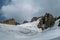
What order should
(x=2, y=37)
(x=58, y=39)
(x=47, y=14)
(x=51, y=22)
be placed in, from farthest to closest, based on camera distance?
1. (x=47, y=14)
2. (x=51, y=22)
3. (x=2, y=37)
4. (x=58, y=39)

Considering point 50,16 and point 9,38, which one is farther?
point 50,16

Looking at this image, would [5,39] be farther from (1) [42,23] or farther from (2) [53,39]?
(1) [42,23]

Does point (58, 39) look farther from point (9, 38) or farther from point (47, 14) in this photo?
point (47, 14)

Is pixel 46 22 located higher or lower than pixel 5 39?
higher

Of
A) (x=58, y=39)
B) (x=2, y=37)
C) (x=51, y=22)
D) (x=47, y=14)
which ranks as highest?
(x=47, y=14)

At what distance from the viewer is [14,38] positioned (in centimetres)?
1510

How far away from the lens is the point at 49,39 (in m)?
13.9

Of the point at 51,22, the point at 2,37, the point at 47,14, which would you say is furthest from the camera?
the point at 47,14

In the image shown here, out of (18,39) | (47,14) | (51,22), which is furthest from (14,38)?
(47,14)

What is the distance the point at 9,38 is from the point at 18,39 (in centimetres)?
77

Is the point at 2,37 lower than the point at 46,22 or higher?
lower

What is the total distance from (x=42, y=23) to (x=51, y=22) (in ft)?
9.45

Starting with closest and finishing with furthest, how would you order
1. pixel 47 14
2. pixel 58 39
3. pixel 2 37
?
1. pixel 58 39
2. pixel 2 37
3. pixel 47 14

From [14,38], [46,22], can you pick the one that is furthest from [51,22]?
[14,38]
